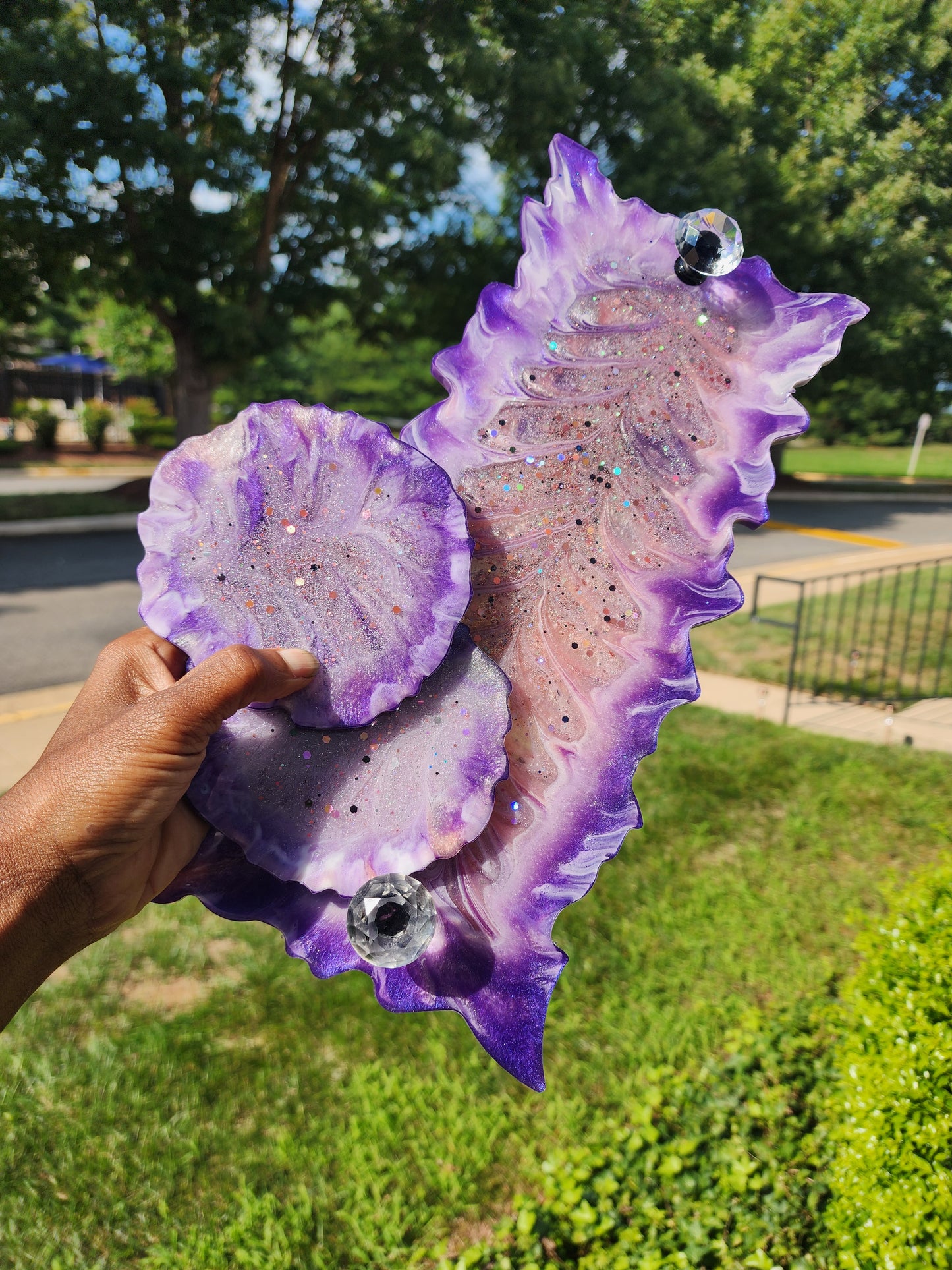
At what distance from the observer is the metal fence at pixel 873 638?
543cm

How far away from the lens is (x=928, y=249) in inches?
101

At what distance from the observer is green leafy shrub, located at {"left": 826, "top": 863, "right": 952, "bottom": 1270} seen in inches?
65.6

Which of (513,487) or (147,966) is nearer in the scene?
(513,487)

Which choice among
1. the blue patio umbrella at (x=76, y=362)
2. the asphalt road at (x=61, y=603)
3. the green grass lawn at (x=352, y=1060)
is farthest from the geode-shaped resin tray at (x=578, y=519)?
the blue patio umbrella at (x=76, y=362)

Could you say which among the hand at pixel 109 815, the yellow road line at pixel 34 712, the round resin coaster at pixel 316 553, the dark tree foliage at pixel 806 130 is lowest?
the yellow road line at pixel 34 712

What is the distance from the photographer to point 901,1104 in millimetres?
1755

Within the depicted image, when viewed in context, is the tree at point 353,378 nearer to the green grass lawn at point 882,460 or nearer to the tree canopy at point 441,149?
the tree canopy at point 441,149

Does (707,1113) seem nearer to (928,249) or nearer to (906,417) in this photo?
(928,249)

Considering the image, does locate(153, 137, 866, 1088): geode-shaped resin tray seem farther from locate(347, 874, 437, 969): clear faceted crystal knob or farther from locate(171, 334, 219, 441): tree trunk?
locate(171, 334, 219, 441): tree trunk

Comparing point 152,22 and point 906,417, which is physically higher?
point 152,22

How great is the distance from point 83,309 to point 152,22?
15.3 feet

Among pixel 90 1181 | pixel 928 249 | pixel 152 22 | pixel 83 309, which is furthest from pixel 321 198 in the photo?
pixel 90 1181

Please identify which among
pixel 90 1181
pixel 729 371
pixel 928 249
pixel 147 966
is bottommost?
pixel 147 966

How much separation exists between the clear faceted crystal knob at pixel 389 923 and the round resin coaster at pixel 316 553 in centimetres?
20
